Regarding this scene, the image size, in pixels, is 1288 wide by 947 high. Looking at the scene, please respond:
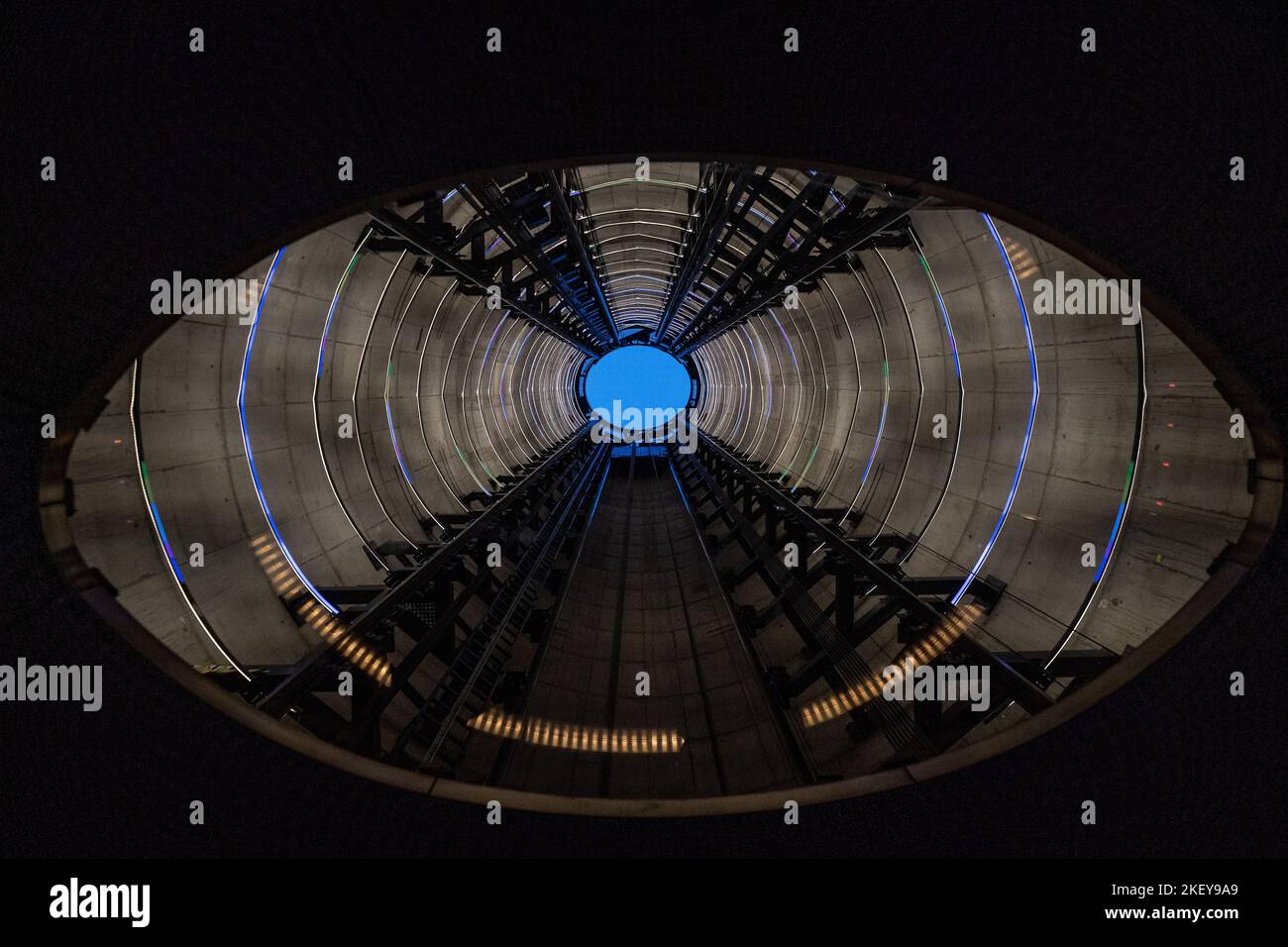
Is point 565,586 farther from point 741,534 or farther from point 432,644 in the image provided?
point 741,534

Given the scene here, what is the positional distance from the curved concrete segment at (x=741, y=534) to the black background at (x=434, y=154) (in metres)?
0.26

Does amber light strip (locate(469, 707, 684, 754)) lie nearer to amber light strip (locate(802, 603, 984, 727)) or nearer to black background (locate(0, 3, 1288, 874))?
amber light strip (locate(802, 603, 984, 727))

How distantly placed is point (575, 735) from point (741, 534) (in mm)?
6608

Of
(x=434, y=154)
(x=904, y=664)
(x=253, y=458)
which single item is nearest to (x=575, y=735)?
(x=904, y=664)

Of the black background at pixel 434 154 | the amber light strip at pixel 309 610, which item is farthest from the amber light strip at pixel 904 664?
the amber light strip at pixel 309 610

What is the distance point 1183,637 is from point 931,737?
2681 mm

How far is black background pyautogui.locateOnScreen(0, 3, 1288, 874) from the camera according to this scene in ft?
7.89

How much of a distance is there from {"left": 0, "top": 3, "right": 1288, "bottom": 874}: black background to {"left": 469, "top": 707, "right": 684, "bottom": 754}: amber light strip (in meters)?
3.41

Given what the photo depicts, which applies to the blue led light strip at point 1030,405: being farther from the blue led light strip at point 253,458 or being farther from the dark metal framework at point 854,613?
the blue led light strip at point 253,458

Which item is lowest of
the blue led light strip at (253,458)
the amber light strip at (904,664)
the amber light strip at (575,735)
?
the amber light strip at (575,735)

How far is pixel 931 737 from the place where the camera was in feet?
16.8

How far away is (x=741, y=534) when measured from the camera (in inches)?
482

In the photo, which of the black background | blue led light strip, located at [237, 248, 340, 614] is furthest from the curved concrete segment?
the black background

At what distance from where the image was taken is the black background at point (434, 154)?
2404 mm
